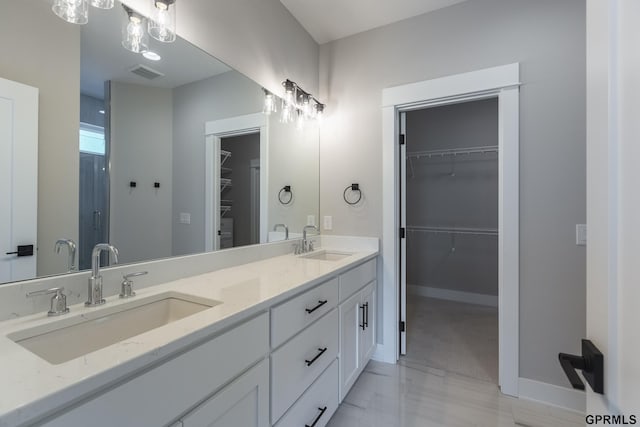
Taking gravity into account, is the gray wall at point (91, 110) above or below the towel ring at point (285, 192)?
above

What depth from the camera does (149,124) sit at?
1.36 m

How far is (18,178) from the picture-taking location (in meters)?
0.92

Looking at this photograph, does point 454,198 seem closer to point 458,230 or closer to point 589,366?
point 458,230

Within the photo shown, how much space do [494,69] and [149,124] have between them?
214 cm

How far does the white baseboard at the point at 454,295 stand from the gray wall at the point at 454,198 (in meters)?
0.05

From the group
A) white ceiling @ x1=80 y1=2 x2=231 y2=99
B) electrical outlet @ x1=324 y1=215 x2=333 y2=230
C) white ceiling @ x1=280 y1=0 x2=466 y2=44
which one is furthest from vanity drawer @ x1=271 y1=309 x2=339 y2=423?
white ceiling @ x1=280 y1=0 x2=466 y2=44

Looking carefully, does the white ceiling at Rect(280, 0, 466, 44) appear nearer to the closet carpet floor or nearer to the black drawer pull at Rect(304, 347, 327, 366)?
the black drawer pull at Rect(304, 347, 327, 366)

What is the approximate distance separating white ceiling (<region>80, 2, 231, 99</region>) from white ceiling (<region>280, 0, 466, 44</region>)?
1149 mm

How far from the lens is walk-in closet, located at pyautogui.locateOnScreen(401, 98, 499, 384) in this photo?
3562mm

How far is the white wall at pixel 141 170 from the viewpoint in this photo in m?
1.21

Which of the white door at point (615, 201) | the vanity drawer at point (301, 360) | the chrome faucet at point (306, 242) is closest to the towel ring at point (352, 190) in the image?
the chrome faucet at point (306, 242)

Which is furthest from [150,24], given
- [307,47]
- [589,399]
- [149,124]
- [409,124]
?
[409,124]

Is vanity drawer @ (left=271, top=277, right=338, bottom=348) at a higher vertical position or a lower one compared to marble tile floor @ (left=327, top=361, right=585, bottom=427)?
higher

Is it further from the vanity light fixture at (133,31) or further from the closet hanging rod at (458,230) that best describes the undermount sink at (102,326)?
the closet hanging rod at (458,230)
